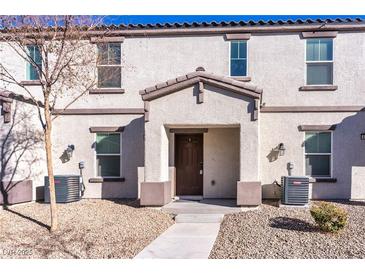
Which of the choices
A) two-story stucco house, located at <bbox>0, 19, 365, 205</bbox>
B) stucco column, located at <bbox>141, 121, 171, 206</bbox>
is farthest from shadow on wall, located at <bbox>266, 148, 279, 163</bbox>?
stucco column, located at <bbox>141, 121, 171, 206</bbox>

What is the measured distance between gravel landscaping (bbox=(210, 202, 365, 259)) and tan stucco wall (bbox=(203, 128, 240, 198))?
301 cm

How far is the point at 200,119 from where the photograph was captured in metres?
12.6

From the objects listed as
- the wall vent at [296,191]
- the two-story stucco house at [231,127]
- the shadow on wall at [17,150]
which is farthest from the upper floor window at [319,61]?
the shadow on wall at [17,150]

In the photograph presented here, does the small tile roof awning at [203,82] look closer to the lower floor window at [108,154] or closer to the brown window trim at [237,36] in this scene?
the brown window trim at [237,36]

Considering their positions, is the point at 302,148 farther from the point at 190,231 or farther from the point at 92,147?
the point at 92,147

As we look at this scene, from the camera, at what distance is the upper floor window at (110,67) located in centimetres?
1465

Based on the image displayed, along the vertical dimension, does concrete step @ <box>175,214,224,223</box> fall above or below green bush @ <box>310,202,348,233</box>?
below

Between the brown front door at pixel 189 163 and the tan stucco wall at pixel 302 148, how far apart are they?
93.8 inches

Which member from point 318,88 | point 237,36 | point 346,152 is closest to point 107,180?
point 237,36

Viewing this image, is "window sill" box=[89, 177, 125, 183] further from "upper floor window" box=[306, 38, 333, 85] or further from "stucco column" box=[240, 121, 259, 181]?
"upper floor window" box=[306, 38, 333, 85]

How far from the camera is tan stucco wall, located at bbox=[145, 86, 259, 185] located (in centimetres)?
1240
